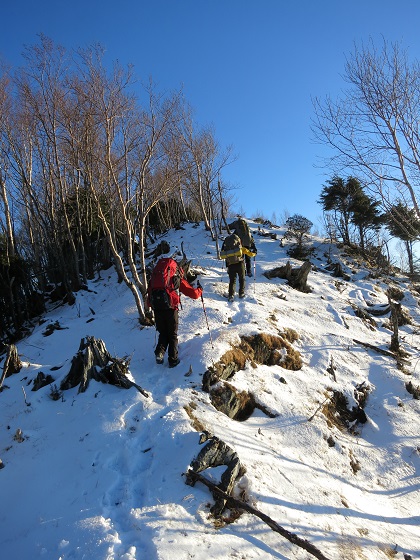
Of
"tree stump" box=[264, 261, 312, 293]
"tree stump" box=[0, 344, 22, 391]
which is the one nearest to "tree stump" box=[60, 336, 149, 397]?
"tree stump" box=[0, 344, 22, 391]

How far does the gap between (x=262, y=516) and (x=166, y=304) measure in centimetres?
352

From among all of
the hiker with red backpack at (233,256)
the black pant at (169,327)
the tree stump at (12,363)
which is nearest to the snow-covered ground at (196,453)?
the tree stump at (12,363)

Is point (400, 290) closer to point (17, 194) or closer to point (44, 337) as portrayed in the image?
point (44, 337)

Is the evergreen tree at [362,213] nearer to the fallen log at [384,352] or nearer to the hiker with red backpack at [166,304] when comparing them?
the fallen log at [384,352]

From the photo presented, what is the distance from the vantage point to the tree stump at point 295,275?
1271cm

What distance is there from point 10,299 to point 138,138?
735cm

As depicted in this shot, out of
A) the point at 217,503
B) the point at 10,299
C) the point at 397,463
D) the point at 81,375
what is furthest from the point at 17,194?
the point at 397,463

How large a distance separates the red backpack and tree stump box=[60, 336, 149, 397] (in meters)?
1.22

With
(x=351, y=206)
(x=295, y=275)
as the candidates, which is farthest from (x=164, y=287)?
(x=351, y=206)

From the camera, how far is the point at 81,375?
5422 millimetres

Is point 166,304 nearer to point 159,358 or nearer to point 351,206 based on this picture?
point 159,358

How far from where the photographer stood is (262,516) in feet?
11.1

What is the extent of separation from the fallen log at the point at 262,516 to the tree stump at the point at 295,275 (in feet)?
32.1

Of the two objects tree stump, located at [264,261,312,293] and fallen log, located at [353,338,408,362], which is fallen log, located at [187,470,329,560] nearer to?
fallen log, located at [353,338,408,362]
